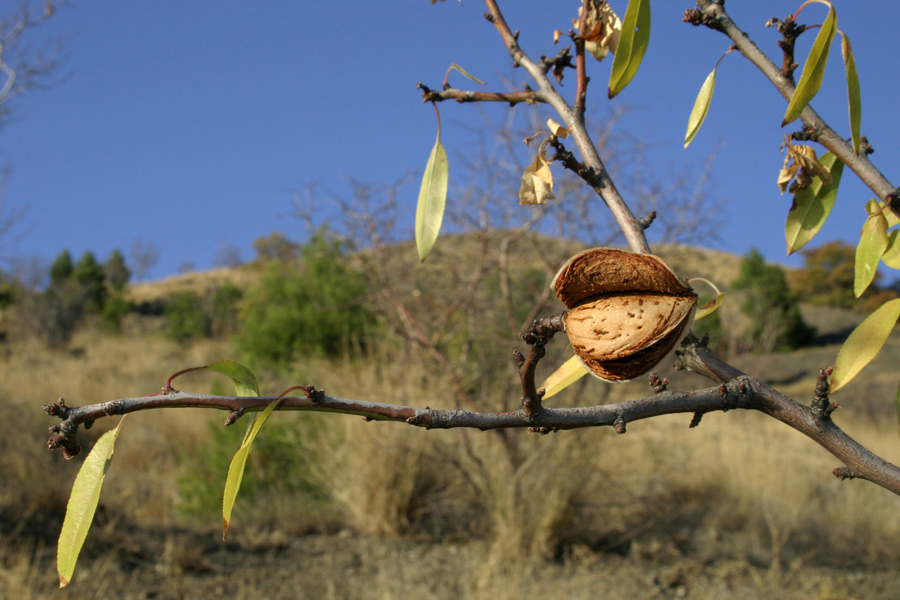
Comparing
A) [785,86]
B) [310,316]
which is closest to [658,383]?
[785,86]

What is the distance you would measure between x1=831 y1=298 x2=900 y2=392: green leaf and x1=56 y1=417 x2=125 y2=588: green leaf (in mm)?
551

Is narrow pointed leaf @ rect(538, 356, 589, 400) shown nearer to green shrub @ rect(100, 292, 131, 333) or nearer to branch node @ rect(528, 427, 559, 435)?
branch node @ rect(528, 427, 559, 435)

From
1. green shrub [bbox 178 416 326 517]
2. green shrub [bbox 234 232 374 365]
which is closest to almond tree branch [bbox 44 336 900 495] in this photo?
green shrub [bbox 178 416 326 517]

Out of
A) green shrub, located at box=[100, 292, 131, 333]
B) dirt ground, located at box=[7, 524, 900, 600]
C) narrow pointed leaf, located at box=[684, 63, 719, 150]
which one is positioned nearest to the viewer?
narrow pointed leaf, located at box=[684, 63, 719, 150]

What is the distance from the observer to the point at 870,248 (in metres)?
0.68

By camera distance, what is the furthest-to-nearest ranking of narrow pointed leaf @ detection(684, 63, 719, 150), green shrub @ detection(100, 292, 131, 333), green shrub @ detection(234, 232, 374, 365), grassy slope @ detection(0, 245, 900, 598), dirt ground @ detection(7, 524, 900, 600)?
1. green shrub @ detection(100, 292, 131, 333)
2. green shrub @ detection(234, 232, 374, 365)
3. grassy slope @ detection(0, 245, 900, 598)
4. dirt ground @ detection(7, 524, 900, 600)
5. narrow pointed leaf @ detection(684, 63, 719, 150)

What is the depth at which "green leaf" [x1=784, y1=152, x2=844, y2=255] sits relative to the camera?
0.74 meters

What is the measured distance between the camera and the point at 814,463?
5570 mm

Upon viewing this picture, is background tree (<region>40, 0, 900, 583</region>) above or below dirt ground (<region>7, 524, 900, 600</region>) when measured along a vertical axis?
above

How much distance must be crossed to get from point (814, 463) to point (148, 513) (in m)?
4.96

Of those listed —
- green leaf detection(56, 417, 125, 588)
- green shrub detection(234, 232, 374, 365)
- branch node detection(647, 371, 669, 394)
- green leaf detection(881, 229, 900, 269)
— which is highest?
green shrub detection(234, 232, 374, 365)

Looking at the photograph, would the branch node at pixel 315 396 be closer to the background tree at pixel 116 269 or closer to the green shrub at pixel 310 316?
the green shrub at pixel 310 316

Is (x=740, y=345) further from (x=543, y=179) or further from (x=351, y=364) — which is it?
(x=543, y=179)

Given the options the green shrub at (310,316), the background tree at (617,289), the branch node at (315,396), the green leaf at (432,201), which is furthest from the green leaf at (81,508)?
the green shrub at (310,316)
